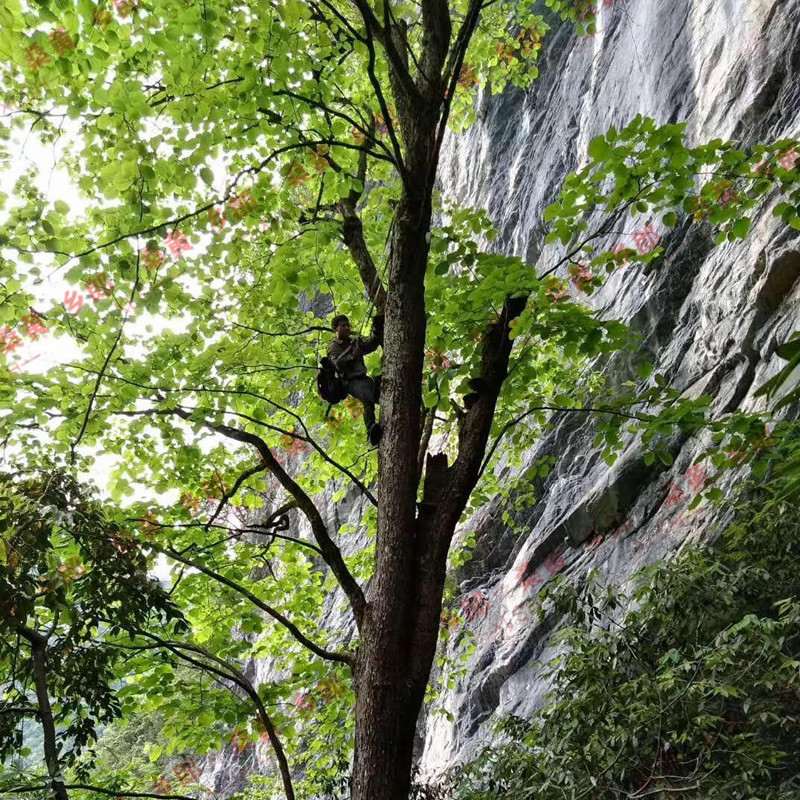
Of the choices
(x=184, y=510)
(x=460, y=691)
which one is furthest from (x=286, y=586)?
(x=460, y=691)

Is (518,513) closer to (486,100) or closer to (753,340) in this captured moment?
(753,340)

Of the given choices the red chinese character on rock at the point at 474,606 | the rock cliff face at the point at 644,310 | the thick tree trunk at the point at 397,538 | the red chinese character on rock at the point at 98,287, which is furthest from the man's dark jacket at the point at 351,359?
the red chinese character on rock at the point at 474,606

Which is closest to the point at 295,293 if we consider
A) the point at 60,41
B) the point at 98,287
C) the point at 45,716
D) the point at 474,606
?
the point at 98,287

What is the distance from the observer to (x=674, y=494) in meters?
7.55

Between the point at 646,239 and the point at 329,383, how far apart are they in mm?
6546

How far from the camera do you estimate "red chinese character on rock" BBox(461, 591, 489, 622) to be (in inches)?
418

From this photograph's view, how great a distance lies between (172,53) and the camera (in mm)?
3898

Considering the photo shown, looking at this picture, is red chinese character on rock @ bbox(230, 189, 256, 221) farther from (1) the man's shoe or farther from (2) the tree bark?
(2) the tree bark

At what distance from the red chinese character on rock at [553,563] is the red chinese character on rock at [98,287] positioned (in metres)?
7.07

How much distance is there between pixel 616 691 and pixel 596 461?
4.79 meters

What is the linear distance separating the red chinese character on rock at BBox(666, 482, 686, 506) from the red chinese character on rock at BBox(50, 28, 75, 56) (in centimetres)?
717

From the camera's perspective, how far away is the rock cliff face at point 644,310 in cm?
721

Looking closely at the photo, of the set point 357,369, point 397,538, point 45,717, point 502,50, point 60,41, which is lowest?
point 45,717

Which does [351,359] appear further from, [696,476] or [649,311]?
[649,311]
